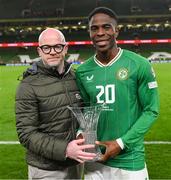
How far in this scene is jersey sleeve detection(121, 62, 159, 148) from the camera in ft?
9.14

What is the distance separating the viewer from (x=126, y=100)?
9.38ft

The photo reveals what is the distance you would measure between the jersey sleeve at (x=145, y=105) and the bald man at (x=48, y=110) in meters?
0.40

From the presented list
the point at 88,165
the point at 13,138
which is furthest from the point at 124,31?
the point at 88,165

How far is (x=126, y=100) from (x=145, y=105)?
131 mm

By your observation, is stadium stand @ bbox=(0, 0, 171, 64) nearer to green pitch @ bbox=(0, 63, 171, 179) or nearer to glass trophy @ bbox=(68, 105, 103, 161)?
green pitch @ bbox=(0, 63, 171, 179)

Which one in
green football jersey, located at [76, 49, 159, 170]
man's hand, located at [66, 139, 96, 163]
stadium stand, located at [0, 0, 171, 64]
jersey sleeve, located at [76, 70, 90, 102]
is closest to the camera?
man's hand, located at [66, 139, 96, 163]

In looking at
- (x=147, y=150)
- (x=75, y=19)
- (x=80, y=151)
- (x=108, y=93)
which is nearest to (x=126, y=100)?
(x=108, y=93)

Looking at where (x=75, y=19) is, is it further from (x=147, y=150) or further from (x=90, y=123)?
(x=90, y=123)


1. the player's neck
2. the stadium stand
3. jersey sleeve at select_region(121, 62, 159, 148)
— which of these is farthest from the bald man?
the stadium stand

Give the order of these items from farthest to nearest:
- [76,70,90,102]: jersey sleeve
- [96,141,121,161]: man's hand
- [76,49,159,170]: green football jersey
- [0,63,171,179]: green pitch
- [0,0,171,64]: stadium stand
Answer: [0,0,171,64]: stadium stand
[0,63,171,179]: green pitch
[76,70,90,102]: jersey sleeve
[76,49,159,170]: green football jersey
[96,141,121,161]: man's hand

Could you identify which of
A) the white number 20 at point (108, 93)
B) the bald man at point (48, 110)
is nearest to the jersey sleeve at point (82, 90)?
the bald man at point (48, 110)

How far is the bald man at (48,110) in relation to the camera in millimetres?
2748

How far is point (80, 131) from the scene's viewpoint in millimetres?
2752

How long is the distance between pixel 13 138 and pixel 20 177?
2369mm
